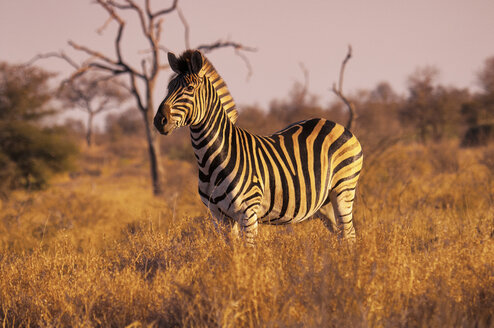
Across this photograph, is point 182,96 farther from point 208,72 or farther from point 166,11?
point 166,11

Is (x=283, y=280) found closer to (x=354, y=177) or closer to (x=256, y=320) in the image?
(x=256, y=320)

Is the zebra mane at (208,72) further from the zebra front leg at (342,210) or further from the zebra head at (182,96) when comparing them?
the zebra front leg at (342,210)

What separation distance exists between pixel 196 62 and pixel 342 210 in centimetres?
204

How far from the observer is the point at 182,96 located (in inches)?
128

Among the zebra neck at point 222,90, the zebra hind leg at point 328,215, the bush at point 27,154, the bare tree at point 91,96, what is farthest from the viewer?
the bare tree at point 91,96

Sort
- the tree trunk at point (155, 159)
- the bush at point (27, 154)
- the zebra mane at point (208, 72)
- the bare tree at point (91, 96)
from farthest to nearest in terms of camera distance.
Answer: the bare tree at point (91, 96) < the tree trunk at point (155, 159) < the bush at point (27, 154) < the zebra mane at point (208, 72)

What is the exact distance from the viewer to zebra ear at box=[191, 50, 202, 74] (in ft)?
11.0

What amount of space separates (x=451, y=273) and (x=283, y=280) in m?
1.16

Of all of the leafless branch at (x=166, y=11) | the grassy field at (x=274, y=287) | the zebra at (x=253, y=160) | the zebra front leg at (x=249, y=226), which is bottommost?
the grassy field at (x=274, y=287)

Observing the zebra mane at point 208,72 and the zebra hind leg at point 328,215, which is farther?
the zebra hind leg at point 328,215

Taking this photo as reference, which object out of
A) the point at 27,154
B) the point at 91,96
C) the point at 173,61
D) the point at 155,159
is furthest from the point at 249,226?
the point at 91,96

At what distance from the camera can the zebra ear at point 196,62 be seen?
132 inches

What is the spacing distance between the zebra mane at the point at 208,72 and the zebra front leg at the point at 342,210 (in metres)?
1.31

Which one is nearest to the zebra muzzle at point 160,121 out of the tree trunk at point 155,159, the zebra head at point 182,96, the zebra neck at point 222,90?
the zebra head at point 182,96
